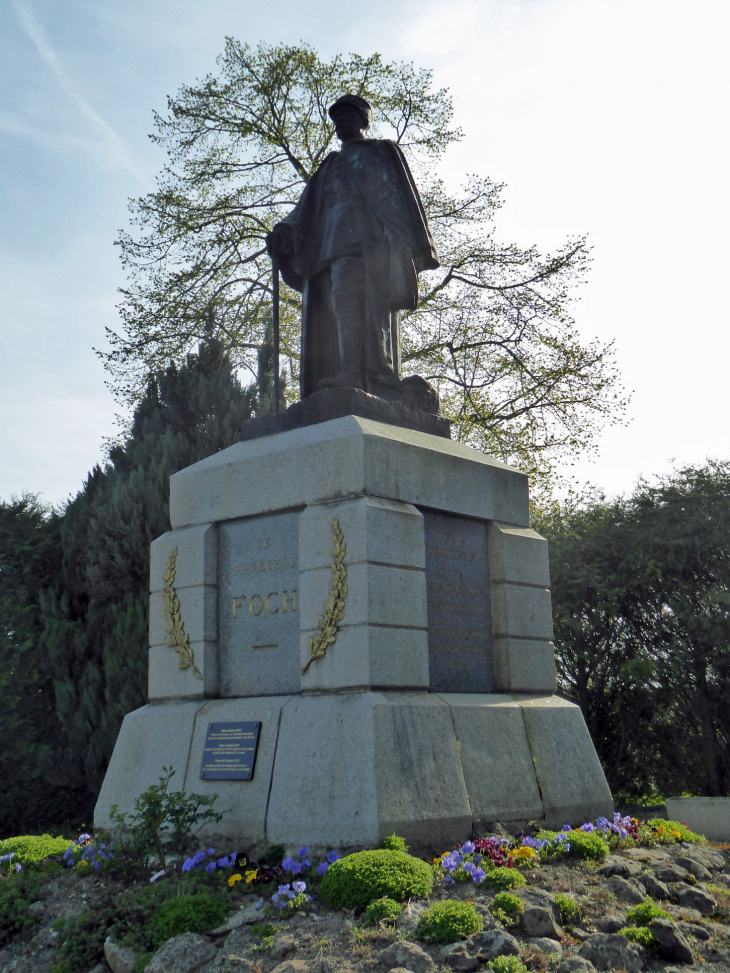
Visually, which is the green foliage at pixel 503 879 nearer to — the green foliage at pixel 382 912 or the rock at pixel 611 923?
the rock at pixel 611 923

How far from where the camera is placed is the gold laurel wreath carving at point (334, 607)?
539 cm

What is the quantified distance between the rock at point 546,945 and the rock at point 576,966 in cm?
14

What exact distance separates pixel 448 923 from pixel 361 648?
5.84 ft

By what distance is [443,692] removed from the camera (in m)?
5.80

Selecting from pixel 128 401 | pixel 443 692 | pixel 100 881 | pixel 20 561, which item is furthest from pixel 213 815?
pixel 128 401

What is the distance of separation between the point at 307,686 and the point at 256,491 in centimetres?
135

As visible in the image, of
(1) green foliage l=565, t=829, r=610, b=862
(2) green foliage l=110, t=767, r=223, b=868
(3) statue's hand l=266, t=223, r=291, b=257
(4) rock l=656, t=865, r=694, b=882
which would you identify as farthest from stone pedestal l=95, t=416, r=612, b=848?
(3) statue's hand l=266, t=223, r=291, b=257

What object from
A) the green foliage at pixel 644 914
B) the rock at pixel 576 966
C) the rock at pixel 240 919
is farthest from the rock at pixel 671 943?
the rock at pixel 240 919

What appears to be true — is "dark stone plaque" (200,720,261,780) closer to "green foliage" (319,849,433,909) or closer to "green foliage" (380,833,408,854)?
"green foliage" (380,833,408,854)

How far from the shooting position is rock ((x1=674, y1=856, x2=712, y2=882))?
484 centimetres

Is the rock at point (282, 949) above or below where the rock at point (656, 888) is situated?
below

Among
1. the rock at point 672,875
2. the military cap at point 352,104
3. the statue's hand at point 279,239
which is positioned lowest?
the rock at point 672,875

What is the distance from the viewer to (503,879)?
14.2 ft

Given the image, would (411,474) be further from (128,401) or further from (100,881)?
(128,401)
